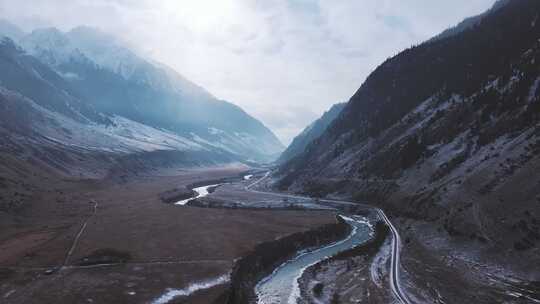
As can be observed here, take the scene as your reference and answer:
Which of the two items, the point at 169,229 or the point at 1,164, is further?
the point at 1,164

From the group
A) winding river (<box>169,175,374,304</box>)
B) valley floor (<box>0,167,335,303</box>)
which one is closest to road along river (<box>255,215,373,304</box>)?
winding river (<box>169,175,374,304</box>)

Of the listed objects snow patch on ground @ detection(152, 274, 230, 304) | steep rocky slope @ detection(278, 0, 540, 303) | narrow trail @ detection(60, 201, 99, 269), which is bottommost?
snow patch on ground @ detection(152, 274, 230, 304)

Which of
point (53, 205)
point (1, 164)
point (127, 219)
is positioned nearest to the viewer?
point (127, 219)

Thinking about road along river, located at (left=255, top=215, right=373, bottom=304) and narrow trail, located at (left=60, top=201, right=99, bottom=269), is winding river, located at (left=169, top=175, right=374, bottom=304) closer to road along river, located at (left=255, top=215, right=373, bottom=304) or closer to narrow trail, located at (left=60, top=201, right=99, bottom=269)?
road along river, located at (left=255, top=215, right=373, bottom=304)

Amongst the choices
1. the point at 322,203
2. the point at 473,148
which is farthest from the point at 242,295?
the point at 322,203

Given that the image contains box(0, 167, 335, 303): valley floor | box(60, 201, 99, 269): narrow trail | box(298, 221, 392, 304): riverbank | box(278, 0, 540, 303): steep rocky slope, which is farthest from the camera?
box(278, 0, 540, 303): steep rocky slope

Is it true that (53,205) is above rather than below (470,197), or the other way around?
below

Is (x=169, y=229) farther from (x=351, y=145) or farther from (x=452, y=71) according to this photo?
(x=452, y=71)
